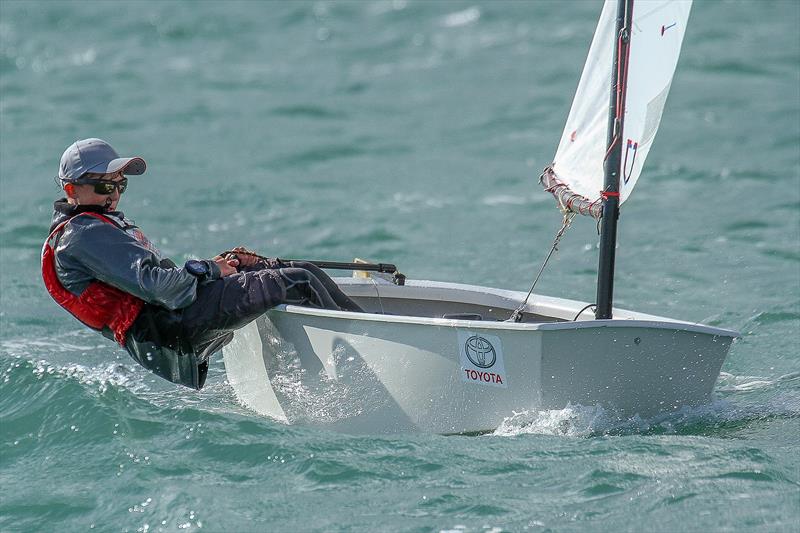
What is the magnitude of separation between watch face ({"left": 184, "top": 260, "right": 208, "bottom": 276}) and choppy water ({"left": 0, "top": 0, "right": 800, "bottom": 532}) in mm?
768

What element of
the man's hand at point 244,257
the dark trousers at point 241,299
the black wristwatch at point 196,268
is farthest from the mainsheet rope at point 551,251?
the black wristwatch at point 196,268

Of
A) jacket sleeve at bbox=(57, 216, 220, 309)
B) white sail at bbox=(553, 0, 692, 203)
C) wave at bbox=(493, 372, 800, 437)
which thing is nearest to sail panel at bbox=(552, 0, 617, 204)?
white sail at bbox=(553, 0, 692, 203)

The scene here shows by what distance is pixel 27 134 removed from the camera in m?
11.7

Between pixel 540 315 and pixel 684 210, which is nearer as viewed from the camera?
pixel 540 315

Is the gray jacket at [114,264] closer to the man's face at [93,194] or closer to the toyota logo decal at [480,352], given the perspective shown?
the man's face at [93,194]

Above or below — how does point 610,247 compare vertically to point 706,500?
above

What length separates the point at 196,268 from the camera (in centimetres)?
497

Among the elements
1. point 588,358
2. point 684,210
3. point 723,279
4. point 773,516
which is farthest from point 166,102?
point 773,516

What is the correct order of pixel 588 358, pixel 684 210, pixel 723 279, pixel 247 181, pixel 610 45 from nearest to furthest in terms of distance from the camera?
pixel 588 358, pixel 610 45, pixel 723 279, pixel 684 210, pixel 247 181

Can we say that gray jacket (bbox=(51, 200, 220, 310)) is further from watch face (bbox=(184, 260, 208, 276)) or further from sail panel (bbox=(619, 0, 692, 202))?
sail panel (bbox=(619, 0, 692, 202))

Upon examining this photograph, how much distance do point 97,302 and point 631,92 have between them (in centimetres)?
245

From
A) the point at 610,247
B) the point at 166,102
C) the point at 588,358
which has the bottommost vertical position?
the point at 588,358

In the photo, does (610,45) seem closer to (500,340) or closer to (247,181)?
(500,340)

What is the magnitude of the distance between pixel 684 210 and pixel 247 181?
381 cm
